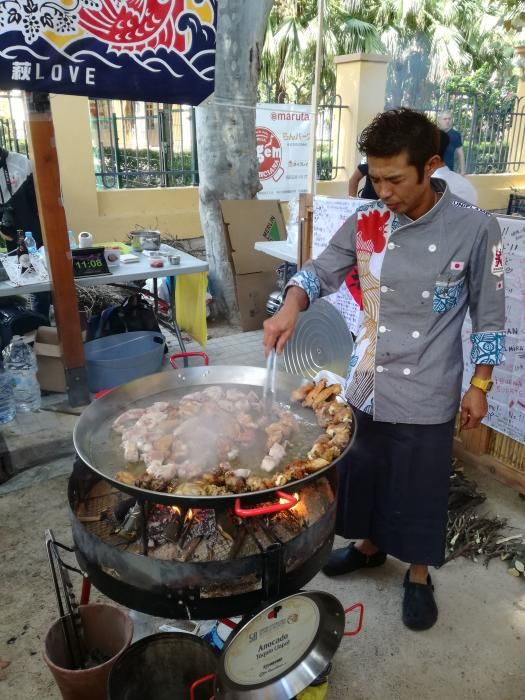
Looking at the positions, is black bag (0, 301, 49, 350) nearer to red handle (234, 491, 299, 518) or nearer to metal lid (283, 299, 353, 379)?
metal lid (283, 299, 353, 379)

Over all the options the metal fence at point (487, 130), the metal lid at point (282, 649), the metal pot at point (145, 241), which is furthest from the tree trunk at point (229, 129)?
the metal fence at point (487, 130)

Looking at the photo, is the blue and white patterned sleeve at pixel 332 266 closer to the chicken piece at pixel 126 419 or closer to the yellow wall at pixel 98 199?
the chicken piece at pixel 126 419

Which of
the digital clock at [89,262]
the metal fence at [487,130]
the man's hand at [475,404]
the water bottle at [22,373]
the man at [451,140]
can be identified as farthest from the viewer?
the metal fence at [487,130]

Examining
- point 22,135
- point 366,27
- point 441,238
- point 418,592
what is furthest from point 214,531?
point 366,27

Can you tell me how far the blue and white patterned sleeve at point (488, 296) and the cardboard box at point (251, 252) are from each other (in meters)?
4.87

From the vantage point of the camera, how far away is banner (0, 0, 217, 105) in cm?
337

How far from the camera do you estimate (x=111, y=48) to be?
362 centimetres

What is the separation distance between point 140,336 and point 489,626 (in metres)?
3.64

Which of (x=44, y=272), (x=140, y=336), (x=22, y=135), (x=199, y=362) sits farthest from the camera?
(x=22, y=135)

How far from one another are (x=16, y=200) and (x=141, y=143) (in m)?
3.47

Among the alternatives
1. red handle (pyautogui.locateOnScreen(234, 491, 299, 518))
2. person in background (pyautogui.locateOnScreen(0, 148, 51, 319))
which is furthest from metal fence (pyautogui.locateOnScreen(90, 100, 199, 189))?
red handle (pyautogui.locateOnScreen(234, 491, 299, 518))

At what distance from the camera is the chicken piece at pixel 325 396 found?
8.10 ft

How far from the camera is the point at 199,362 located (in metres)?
5.67

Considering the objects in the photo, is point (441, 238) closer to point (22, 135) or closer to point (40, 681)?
point (40, 681)
